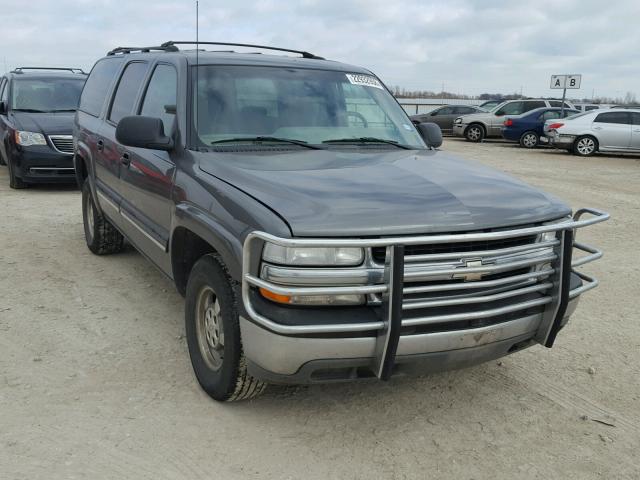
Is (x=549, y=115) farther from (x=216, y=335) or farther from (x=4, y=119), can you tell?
(x=216, y=335)

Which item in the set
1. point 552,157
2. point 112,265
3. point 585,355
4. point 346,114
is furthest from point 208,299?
point 552,157

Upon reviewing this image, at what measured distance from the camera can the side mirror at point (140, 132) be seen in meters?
3.75

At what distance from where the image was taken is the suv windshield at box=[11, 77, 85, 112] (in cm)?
1077

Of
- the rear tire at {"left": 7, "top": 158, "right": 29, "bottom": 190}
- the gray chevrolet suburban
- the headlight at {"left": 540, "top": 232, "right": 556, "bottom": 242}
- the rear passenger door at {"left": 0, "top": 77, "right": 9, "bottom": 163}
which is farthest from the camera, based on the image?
the rear passenger door at {"left": 0, "top": 77, "right": 9, "bottom": 163}

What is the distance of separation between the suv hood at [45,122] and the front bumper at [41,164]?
30 centimetres

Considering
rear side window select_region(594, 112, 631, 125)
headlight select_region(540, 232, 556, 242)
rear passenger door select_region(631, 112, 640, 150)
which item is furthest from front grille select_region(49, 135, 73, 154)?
rear passenger door select_region(631, 112, 640, 150)

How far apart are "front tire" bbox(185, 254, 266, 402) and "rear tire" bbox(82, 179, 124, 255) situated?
2.87 meters

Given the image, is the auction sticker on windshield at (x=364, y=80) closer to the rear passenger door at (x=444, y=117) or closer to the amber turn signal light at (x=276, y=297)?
the amber turn signal light at (x=276, y=297)

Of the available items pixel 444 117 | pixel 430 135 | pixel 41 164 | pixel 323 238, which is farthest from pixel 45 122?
pixel 444 117

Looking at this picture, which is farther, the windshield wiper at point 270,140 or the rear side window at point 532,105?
the rear side window at point 532,105

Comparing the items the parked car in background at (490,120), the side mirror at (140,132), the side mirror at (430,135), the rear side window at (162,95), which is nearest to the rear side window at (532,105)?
the parked car in background at (490,120)

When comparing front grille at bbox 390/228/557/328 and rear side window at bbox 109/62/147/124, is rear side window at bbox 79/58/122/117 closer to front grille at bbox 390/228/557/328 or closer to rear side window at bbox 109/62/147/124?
rear side window at bbox 109/62/147/124

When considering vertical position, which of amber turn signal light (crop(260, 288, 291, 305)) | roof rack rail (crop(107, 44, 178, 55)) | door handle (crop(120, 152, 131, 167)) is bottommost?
amber turn signal light (crop(260, 288, 291, 305))

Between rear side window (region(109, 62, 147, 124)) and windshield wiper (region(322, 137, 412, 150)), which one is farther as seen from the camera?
rear side window (region(109, 62, 147, 124))
